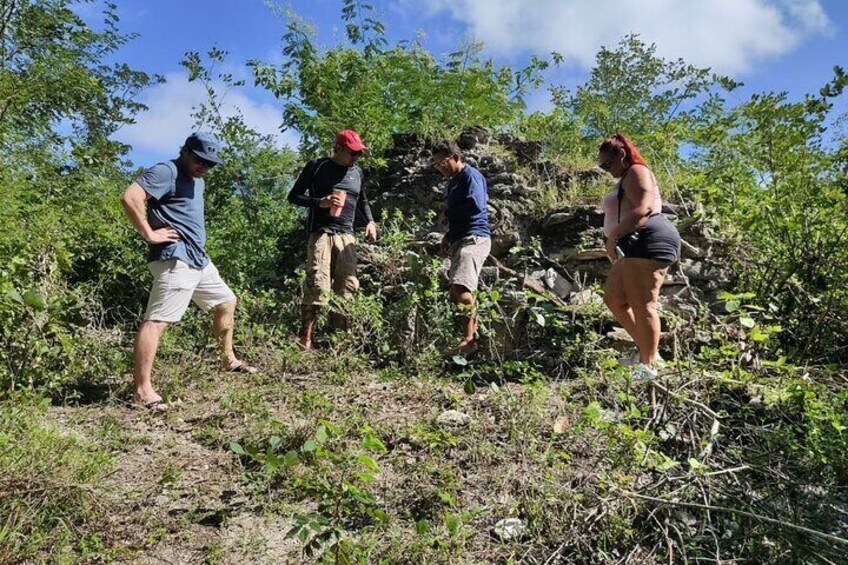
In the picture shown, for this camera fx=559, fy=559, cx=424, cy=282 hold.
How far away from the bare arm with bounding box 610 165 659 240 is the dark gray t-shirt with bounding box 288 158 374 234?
272 centimetres

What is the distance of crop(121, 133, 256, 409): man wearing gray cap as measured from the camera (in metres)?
4.07

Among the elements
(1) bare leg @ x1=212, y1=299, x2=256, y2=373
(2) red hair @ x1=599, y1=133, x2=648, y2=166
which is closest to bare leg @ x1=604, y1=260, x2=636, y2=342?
(2) red hair @ x1=599, y1=133, x2=648, y2=166

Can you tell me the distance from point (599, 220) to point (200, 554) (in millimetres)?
5277

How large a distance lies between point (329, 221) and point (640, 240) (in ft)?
9.71

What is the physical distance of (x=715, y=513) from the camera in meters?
2.77

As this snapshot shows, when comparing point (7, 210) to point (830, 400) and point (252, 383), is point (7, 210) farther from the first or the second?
point (830, 400)

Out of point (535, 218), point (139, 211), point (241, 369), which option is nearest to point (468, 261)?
point (535, 218)

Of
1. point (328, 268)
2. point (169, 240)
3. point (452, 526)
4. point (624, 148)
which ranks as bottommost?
point (452, 526)

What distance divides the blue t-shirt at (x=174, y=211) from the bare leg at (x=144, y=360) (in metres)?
0.56

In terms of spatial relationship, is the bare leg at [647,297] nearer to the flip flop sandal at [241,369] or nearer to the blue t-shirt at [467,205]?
the blue t-shirt at [467,205]

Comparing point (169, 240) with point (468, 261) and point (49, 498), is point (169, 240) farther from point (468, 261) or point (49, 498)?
point (468, 261)

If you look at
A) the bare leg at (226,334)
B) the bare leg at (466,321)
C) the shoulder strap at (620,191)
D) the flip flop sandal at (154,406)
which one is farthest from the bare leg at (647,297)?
the flip flop sandal at (154,406)

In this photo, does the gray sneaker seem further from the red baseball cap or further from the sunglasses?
the sunglasses

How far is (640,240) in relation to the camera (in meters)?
4.24
